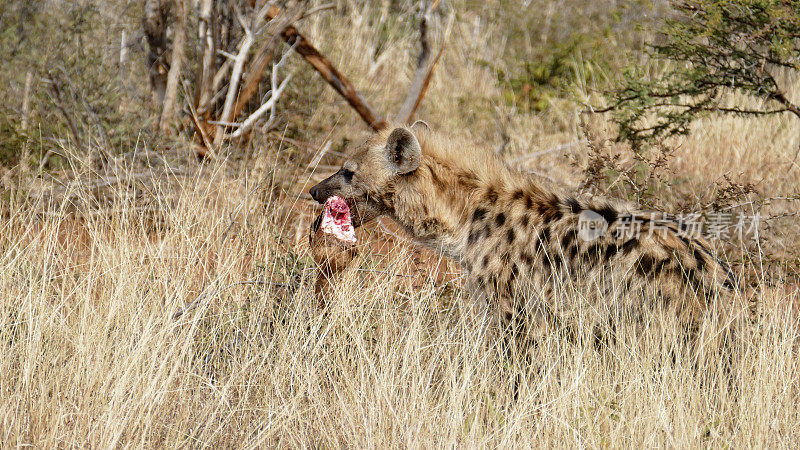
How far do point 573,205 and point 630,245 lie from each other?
393 millimetres

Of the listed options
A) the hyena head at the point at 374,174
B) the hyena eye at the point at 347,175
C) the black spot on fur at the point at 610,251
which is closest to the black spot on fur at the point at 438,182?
the hyena head at the point at 374,174

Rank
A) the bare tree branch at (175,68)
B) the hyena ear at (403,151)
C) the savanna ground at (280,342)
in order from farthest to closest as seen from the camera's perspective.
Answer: the bare tree branch at (175,68)
the hyena ear at (403,151)
the savanna ground at (280,342)

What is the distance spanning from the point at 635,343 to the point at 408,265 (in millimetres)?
1971

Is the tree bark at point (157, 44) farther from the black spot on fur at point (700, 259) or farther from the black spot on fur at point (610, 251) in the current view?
the black spot on fur at point (700, 259)

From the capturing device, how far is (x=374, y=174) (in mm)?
4469

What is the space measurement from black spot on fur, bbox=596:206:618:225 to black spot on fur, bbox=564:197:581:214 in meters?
0.11

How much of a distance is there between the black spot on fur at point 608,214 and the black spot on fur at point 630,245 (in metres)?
0.15

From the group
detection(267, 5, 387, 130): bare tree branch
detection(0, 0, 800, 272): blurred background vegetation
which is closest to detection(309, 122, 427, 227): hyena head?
detection(0, 0, 800, 272): blurred background vegetation

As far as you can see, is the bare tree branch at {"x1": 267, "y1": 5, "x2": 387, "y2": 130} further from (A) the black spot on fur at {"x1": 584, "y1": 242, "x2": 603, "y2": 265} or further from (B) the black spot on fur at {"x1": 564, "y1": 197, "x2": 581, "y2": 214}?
(A) the black spot on fur at {"x1": 584, "y1": 242, "x2": 603, "y2": 265}

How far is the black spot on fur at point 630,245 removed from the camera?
12.2ft

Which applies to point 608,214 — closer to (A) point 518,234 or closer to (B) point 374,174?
(A) point 518,234

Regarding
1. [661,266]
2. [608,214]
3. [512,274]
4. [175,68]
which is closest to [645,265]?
[661,266]

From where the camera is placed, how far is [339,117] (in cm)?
799

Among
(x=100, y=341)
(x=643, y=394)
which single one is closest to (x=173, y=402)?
(x=100, y=341)
